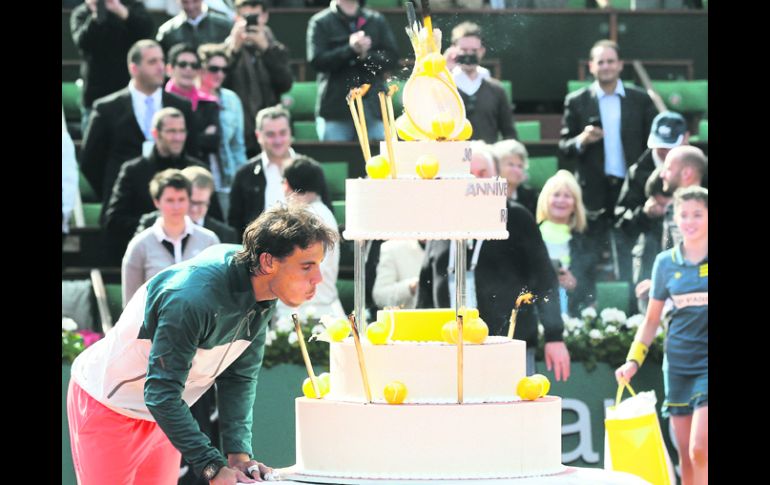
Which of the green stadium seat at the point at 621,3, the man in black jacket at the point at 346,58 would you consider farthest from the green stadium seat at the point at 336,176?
the green stadium seat at the point at 621,3

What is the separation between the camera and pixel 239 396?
6828 mm

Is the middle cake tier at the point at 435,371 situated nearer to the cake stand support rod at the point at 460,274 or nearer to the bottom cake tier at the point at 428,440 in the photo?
the bottom cake tier at the point at 428,440

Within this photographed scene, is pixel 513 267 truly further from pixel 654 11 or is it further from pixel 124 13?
pixel 654 11

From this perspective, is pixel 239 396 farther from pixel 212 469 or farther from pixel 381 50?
pixel 381 50

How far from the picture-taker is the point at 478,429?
643cm

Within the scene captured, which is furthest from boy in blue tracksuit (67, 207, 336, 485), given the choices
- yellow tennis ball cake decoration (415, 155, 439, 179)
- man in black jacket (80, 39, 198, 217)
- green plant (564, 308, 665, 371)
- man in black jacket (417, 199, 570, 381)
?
man in black jacket (80, 39, 198, 217)

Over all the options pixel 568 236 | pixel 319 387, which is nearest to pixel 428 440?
pixel 319 387

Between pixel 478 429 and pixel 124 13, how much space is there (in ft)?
20.5

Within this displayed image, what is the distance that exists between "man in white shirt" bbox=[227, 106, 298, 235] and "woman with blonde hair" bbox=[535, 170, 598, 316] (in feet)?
5.22

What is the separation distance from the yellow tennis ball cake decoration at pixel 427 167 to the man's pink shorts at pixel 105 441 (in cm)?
146

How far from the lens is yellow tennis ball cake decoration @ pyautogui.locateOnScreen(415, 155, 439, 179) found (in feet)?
22.2

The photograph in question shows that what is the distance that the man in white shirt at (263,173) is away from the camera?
1062 cm

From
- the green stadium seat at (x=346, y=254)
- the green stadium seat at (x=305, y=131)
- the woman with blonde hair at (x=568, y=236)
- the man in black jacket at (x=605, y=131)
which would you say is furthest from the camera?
the green stadium seat at (x=305, y=131)

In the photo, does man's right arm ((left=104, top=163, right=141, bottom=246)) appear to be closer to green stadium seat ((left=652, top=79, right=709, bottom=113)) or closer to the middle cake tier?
the middle cake tier
